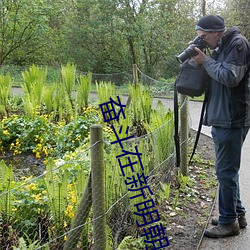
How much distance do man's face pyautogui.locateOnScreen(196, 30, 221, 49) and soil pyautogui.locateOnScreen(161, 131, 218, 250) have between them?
170 centimetres

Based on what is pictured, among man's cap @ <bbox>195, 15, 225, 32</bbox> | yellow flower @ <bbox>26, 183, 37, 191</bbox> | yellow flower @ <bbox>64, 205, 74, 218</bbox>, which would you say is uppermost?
man's cap @ <bbox>195, 15, 225, 32</bbox>

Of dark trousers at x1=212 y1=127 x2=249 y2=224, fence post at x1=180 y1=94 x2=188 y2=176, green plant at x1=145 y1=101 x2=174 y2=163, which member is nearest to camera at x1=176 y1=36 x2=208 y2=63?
dark trousers at x1=212 y1=127 x2=249 y2=224

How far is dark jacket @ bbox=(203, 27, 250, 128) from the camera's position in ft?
9.37

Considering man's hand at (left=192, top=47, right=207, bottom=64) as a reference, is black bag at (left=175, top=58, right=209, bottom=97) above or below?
below

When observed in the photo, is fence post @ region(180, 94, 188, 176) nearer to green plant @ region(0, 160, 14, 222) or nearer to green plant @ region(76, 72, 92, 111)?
green plant @ region(0, 160, 14, 222)

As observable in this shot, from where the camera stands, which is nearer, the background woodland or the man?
the man

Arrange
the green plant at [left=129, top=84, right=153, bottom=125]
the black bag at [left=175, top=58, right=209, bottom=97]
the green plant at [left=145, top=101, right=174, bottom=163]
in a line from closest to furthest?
the black bag at [left=175, top=58, right=209, bottom=97], the green plant at [left=145, top=101, right=174, bottom=163], the green plant at [left=129, top=84, right=153, bottom=125]

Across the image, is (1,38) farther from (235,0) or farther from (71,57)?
(235,0)

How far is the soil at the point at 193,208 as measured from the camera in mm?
3366

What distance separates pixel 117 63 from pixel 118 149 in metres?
14.2

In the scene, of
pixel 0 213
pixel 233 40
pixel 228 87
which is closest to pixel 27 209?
pixel 0 213

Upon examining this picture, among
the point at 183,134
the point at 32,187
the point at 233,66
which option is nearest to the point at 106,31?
the point at 183,134

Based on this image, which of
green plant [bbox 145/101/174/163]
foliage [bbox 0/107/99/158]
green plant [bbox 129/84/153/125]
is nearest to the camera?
green plant [bbox 145/101/174/163]

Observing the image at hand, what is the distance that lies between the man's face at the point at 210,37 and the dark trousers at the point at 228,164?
703mm
